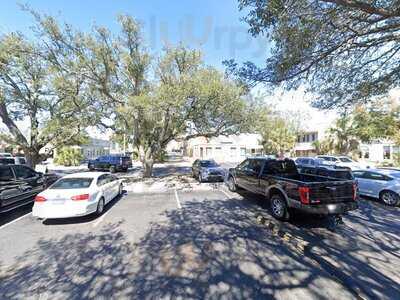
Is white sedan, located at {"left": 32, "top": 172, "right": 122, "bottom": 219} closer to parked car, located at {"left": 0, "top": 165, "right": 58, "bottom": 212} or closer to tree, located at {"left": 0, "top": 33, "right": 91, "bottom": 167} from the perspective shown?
parked car, located at {"left": 0, "top": 165, "right": 58, "bottom": 212}

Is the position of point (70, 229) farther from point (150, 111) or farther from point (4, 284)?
point (150, 111)

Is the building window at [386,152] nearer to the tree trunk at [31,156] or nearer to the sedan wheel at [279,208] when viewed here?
the sedan wheel at [279,208]

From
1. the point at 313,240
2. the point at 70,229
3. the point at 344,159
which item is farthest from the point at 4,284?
the point at 344,159

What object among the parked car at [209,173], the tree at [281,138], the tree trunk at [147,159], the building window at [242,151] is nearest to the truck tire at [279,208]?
the parked car at [209,173]

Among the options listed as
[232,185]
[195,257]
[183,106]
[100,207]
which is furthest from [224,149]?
[195,257]

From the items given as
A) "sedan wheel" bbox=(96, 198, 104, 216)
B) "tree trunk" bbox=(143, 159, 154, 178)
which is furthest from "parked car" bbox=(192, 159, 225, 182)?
"sedan wheel" bbox=(96, 198, 104, 216)

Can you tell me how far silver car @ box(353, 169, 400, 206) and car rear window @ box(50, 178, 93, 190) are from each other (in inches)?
440

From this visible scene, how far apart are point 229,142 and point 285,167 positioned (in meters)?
35.9

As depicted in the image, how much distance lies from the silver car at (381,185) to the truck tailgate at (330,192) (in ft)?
13.8

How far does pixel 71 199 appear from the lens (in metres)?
6.60

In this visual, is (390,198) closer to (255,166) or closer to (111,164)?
(255,166)

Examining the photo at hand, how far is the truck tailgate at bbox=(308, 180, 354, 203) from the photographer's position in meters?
5.78

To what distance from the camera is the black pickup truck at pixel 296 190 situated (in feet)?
19.0

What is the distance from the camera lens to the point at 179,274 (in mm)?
3904
